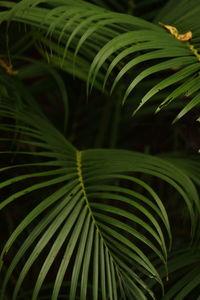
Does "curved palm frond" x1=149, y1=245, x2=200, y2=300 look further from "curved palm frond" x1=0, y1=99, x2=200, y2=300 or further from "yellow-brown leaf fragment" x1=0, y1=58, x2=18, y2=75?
"yellow-brown leaf fragment" x1=0, y1=58, x2=18, y2=75

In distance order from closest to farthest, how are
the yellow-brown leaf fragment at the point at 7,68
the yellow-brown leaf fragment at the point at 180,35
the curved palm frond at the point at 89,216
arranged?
the curved palm frond at the point at 89,216 → the yellow-brown leaf fragment at the point at 180,35 → the yellow-brown leaf fragment at the point at 7,68

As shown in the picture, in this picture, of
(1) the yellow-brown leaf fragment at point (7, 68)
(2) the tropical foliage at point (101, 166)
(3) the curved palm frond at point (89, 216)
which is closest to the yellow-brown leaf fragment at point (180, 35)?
(2) the tropical foliage at point (101, 166)

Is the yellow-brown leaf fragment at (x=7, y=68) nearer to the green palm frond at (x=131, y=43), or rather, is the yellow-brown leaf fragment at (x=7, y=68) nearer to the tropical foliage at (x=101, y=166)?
the tropical foliage at (x=101, y=166)

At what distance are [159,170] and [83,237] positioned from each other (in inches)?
7.9

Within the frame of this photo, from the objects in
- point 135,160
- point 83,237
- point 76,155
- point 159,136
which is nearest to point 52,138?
point 76,155

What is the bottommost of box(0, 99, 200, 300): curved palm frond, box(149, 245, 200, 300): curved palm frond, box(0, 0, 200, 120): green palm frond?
box(149, 245, 200, 300): curved palm frond

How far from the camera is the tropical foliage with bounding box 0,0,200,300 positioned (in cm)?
84

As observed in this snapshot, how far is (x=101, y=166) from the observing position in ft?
3.22

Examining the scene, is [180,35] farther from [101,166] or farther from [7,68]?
[7,68]

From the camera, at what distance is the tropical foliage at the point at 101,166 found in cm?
84

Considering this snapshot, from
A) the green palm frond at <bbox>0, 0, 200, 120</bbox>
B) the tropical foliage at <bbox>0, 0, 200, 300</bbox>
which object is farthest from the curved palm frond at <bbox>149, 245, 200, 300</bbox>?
the green palm frond at <bbox>0, 0, 200, 120</bbox>

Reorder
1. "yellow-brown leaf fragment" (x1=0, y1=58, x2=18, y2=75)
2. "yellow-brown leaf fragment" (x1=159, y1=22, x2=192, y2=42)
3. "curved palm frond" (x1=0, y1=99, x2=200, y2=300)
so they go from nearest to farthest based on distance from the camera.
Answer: "curved palm frond" (x1=0, y1=99, x2=200, y2=300) < "yellow-brown leaf fragment" (x1=159, y1=22, x2=192, y2=42) < "yellow-brown leaf fragment" (x1=0, y1=58, x2=18, y2=75)

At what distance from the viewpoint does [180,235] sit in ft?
4.45

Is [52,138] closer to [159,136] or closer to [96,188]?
[96,188]
